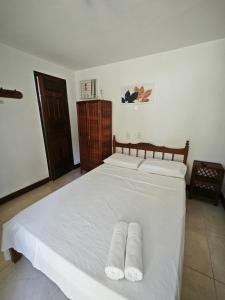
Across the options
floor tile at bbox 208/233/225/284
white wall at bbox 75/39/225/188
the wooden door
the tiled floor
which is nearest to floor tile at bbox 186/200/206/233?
the tiled floor

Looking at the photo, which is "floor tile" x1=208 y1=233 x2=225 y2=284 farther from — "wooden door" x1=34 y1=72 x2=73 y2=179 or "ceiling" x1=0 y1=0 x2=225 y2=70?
"wooden door" x1=34 y1=72 x2=73 y2=179

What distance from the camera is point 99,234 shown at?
1.14 metres

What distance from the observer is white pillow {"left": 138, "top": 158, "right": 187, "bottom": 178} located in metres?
2.09

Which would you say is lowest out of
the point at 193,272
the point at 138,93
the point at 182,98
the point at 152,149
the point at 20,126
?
the point at 193,272

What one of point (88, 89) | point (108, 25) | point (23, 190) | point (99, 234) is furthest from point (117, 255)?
point (88, 89)

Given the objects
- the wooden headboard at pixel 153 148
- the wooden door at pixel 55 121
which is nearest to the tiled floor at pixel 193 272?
the wooden headboard at pixel 153 148

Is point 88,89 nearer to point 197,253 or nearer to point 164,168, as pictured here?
point 164,168

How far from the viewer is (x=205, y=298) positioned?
112 cm

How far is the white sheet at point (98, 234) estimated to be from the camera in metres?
0.82

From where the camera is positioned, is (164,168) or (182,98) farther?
(182,98)

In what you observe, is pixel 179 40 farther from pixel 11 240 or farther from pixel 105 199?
pixel 11 240

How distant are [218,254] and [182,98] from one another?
2.14 m

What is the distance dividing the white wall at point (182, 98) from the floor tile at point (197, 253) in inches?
47.4

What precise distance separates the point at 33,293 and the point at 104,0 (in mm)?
2679
